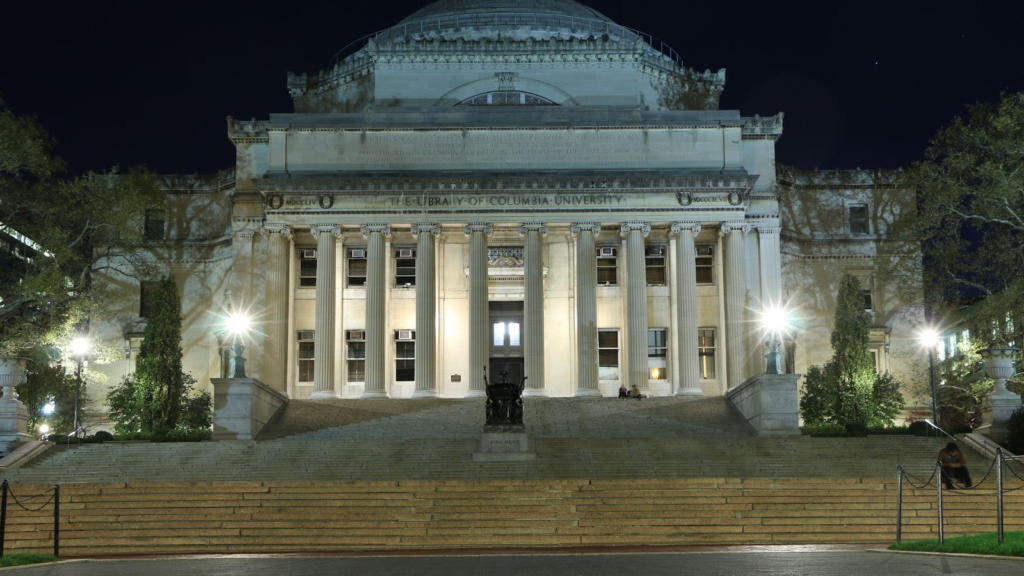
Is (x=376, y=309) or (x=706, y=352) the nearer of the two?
(x=376, y=309)

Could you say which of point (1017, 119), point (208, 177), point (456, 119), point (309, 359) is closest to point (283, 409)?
point (309, 359)

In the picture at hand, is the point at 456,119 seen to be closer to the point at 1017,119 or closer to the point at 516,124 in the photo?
the point at 516,124

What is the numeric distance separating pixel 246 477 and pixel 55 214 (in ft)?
58.2

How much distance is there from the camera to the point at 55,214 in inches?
1686

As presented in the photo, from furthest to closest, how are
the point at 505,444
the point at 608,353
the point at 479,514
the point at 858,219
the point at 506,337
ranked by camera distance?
1. the point at 858,219
2. the point at 506,337
3. the point at 608,353
4. the point at 505,444
5. the point at 479,514

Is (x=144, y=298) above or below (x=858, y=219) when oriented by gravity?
below

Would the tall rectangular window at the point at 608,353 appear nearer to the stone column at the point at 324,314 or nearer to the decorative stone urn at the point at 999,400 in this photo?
the stone column at the point at 324,314

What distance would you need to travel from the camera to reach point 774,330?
42.4 m

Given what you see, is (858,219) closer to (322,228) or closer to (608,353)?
(608,353)

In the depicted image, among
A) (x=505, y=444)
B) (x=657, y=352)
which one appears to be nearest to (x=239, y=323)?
(x=505, y=444)

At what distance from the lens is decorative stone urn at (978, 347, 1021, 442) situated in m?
33.3

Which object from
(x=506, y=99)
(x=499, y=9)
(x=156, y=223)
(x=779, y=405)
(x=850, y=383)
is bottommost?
(x=779, y=405)

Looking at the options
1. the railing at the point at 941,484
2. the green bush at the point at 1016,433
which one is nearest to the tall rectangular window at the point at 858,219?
the green bush at the point at 1016,433

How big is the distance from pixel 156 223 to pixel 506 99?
17761mm
